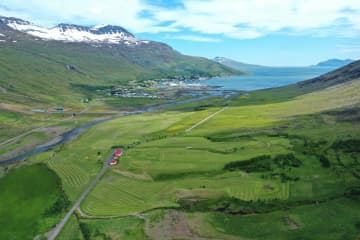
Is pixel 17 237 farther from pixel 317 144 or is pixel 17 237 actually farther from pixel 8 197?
pixel 317 144

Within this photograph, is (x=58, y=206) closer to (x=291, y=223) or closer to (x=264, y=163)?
(x=291, y=223)

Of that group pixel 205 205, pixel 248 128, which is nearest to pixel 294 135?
pixel 248 128

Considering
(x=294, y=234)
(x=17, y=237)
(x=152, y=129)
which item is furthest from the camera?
(x=152, y=129)

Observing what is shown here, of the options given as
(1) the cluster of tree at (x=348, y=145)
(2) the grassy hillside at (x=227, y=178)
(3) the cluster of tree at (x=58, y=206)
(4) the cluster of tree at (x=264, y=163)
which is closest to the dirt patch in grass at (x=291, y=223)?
(2) the grassy hillside at (x=227, y=178)

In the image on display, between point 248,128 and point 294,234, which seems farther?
point 248,128

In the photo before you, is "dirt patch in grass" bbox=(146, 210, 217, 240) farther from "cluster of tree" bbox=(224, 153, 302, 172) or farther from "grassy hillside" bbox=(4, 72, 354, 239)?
"cluster of tree" bbox=(224, 153, 302, 172)

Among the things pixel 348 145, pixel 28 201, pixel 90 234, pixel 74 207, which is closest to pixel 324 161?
pixel 348 145

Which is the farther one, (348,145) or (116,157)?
(116,157)

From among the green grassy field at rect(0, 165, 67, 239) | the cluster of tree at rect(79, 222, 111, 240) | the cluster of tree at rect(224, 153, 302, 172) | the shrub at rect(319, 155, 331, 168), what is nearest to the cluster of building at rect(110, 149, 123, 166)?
the green grassy field at rect(0, 165, 67, 239)
